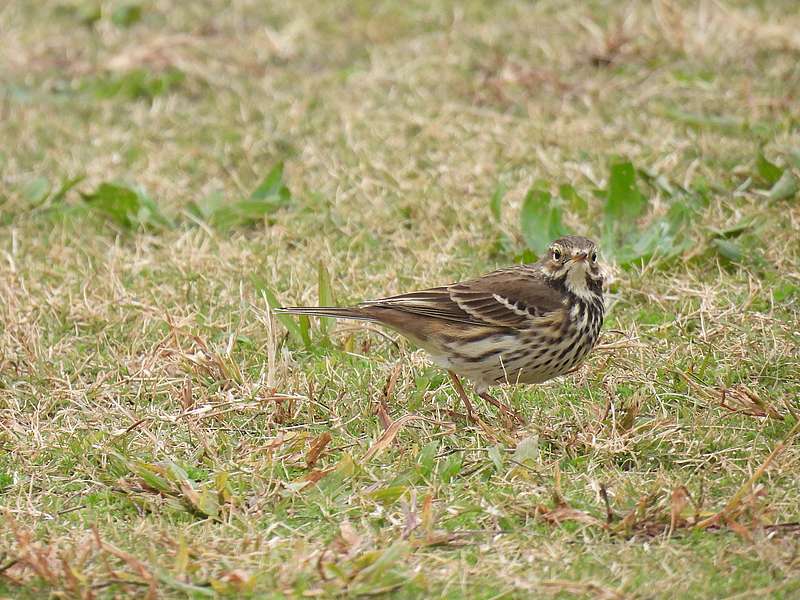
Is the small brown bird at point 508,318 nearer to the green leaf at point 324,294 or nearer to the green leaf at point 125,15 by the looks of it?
the green leaf at point 324,294

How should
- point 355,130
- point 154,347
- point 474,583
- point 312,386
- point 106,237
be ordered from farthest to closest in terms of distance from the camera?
point 355,130 < point 106,237 < point 154,347 < point 312,386 < point 474,583

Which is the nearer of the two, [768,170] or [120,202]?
[768,170]

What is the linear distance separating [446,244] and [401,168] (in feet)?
3.63

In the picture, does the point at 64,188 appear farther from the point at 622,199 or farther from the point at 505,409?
the point at 505,409

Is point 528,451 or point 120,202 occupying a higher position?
point 120,202

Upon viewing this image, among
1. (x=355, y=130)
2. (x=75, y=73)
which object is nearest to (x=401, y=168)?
(x=355, y=130)

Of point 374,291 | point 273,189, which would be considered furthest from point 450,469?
point 273,189

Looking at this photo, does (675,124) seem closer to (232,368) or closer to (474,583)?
(232,368)

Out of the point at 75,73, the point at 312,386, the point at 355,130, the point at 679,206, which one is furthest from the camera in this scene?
the point at 75,73

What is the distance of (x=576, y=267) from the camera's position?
18.6 feet

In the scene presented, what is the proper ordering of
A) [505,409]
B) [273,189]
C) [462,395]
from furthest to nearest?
[273,189], [462,395], [505,409]

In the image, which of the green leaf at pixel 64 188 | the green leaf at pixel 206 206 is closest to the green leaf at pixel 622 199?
the green leaf at pixel 206 206

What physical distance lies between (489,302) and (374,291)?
1.03 m

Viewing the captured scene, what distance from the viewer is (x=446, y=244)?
22.9 feet
